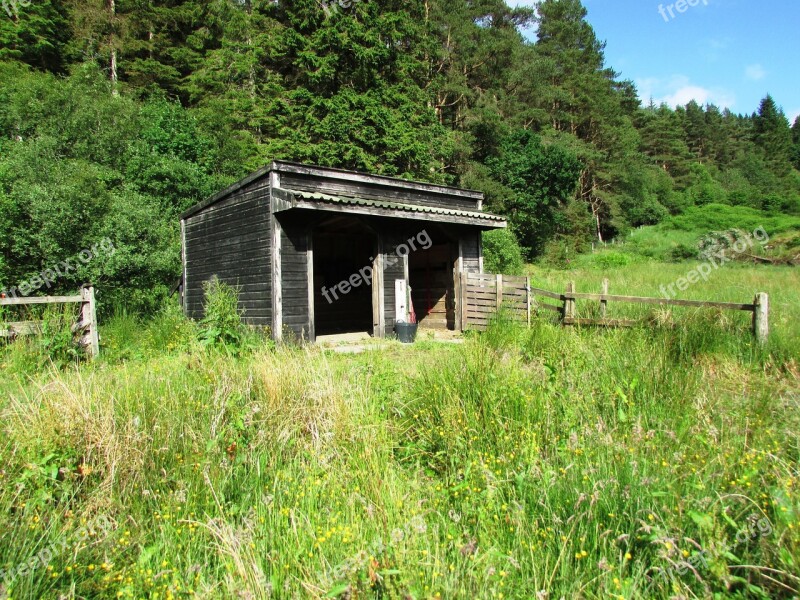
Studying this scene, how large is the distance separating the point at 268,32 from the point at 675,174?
4948cm

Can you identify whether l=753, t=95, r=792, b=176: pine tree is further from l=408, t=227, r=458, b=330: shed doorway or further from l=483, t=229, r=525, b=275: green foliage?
l=408, t=227, r=458, b=330: shed doorway

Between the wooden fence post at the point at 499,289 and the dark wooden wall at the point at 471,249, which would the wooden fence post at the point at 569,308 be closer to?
the wooden fence post at the point at 499,289

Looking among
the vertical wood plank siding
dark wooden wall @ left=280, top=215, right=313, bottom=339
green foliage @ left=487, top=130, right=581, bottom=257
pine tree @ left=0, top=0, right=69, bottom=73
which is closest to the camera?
dark wooden wall @ left=280, top=215, right=313, bottom=339

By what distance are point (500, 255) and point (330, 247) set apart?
1034 centimetres

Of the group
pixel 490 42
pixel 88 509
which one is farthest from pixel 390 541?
pixel 490 42

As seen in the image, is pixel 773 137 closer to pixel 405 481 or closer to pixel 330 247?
pixel 330 247

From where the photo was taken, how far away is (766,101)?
244 ft

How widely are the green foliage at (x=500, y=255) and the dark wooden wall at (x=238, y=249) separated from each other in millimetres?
13182

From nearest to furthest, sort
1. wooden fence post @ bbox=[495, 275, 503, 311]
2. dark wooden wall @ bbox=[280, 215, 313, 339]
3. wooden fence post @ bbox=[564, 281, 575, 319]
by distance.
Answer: wooden fence post @ bbox=[564, 281, 575, 319] → dark wooden wall @ bbox=[280, 215, 313, 339] → wooden fence post @ bbox=[495, 275, 503, 311]

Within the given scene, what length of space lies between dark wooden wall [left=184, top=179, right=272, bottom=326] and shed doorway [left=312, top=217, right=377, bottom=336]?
10.9 feet

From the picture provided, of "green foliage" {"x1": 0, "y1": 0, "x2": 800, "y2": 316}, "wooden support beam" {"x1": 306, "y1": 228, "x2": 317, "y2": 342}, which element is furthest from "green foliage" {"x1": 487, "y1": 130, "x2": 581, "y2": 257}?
"wooden support beam" {"x1": 306, "y1": 228, "x2": 317, "y2": 342}

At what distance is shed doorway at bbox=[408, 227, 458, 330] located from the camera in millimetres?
13562

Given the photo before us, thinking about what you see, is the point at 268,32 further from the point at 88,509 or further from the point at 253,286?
the point at 88,509

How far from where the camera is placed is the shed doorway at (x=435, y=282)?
44.5 ft
